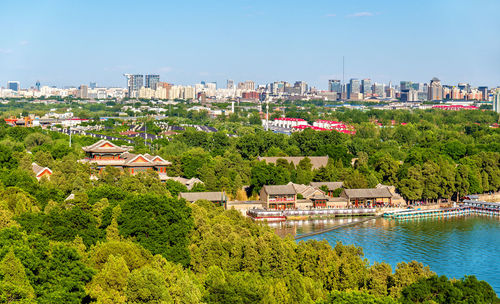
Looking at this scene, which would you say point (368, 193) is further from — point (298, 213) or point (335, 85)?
point (335, 85)

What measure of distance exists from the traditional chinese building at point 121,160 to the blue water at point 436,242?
448cm

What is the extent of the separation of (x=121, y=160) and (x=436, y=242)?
26.9 ft

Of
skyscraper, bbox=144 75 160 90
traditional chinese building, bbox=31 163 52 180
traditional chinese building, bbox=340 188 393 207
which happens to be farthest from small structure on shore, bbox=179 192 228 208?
skyscraper, bbox=144 75 160 90

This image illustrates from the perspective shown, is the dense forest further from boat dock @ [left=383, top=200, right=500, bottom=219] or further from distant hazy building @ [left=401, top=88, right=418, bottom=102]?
distant hazy building @ [left=401, top=88, right=418, bottom=102]

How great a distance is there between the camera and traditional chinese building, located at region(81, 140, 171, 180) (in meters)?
17.0

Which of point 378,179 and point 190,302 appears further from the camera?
point 378,179

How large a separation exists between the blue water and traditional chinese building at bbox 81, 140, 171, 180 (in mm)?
4479

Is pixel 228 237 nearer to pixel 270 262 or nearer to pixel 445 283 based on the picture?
pixel 270 262

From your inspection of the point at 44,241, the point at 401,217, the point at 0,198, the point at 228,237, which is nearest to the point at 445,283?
the point at 228,237

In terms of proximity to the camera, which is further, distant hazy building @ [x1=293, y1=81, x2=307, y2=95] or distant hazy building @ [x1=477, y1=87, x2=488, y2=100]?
distant hazy building @ [x1=293, y1=81, x2=307, y2=95]

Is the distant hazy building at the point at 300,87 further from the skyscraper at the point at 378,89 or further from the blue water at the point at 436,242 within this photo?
the blue water at the point at 436,242

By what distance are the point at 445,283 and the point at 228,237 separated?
324cm

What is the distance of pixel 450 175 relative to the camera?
17.5m

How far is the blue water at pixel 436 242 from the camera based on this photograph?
11304 millimetres
